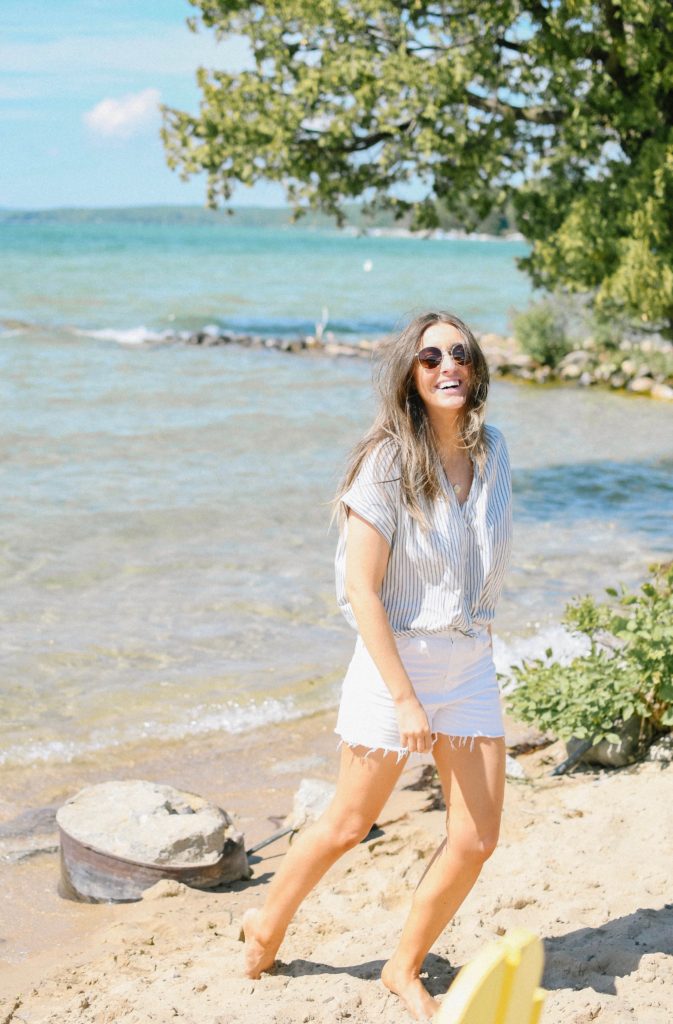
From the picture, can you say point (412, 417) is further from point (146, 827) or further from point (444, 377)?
point (146, 827)

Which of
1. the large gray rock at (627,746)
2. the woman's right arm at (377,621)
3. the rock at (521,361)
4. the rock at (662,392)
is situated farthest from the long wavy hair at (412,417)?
the rock at (521,361)

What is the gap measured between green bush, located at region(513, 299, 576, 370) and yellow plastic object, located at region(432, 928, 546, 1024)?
75.1 ft

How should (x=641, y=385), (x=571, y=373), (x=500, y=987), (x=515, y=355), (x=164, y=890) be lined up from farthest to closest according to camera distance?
(x=515, y=355) → (x=571, y=373) → (x=641, y=385) → (x=164, y=890) → (x=500, y=987)

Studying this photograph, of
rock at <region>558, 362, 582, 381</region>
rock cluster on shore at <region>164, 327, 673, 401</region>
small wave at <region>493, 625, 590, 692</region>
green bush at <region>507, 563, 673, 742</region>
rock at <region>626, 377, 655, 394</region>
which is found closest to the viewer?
green bush at <region>507, 563, 673, 742</region>

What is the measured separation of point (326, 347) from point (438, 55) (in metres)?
17.0

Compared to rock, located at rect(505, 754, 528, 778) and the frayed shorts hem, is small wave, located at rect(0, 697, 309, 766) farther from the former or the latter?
the frayed shorts hem

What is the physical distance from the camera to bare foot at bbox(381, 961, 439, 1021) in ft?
11.8

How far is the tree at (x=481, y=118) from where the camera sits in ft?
37.8

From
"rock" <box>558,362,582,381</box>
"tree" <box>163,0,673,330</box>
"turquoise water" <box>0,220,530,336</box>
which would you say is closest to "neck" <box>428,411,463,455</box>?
"tree" <box>163,0,673,330</box>

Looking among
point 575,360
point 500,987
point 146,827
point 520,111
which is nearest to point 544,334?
point 575,360

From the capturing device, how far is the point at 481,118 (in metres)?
12.3

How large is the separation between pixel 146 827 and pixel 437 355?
2.64 m

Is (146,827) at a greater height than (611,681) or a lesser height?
lesser

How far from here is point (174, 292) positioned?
161ft
